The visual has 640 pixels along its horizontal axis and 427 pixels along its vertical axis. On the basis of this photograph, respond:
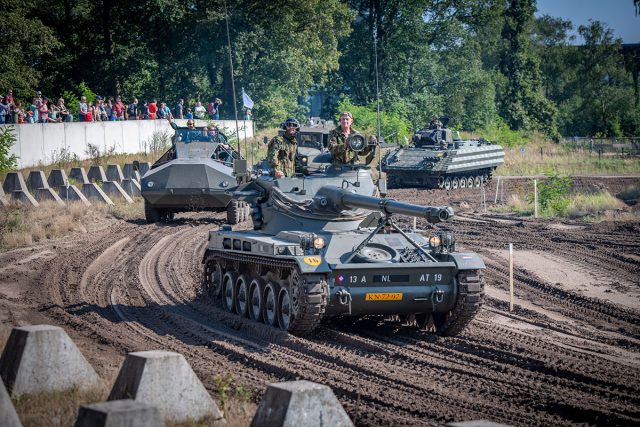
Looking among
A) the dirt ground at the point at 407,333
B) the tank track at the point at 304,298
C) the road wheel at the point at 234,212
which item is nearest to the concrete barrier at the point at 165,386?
the dirt ground at the point at 407,333

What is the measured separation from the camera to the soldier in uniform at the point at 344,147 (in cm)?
1608

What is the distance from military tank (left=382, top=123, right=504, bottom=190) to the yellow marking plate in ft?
79.6

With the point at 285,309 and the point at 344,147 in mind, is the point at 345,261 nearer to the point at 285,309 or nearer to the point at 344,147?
the point at 285,309

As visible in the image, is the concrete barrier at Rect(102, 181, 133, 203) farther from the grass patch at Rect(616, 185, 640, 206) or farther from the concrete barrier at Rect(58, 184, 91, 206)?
the grass patch at Rect(616, 185, 640, 206)

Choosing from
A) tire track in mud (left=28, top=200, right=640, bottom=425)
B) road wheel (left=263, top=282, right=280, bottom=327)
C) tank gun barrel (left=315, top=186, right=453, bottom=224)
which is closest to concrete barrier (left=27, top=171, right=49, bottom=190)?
tire track in mud (left=28, top=200, right=640, bottom=425)

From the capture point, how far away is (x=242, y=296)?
16.4m

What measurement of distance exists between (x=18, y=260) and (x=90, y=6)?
94.0 feet

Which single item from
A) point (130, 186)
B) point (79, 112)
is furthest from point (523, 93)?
point (130, 186)

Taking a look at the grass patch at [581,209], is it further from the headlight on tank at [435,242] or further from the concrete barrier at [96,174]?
the headlight on tank at [435,242]

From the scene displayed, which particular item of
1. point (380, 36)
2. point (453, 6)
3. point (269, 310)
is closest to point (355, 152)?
point (269, 310)

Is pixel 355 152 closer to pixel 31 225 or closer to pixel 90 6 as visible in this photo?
pixel 31 225

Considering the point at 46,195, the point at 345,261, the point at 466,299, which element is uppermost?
the point at 46,195

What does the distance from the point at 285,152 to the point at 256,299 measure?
8.12 ft

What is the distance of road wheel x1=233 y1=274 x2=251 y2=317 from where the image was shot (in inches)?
634
